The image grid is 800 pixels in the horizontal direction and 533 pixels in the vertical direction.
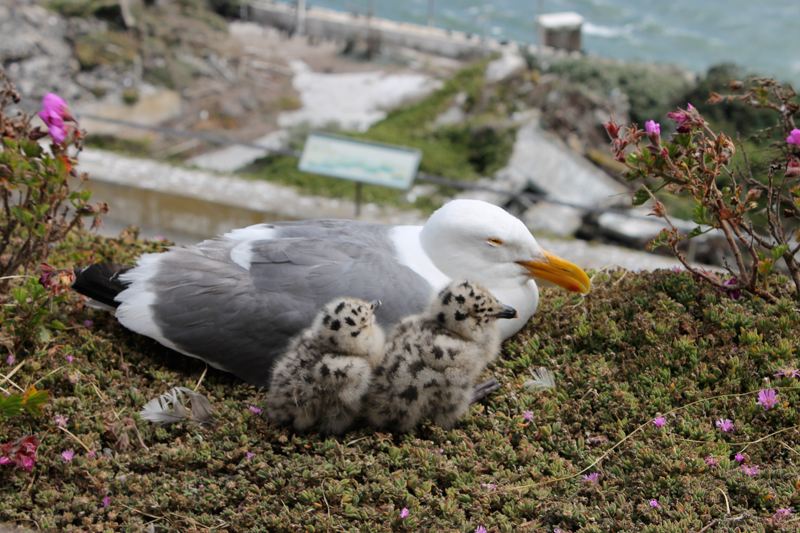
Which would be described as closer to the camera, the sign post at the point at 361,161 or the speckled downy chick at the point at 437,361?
the speckled downy chick at the point at 437,361

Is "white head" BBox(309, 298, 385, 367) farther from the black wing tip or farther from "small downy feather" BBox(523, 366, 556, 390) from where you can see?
the black wing tip

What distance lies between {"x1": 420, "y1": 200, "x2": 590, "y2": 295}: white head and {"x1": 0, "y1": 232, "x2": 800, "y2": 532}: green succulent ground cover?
1.03 feet

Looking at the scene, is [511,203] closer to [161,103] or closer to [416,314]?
[416,314]

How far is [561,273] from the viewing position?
3953 millimetres

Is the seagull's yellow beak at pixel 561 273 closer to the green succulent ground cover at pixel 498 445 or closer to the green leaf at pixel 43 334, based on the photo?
the green succulent ground cover at pixel 498 445

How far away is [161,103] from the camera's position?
19.5 meters

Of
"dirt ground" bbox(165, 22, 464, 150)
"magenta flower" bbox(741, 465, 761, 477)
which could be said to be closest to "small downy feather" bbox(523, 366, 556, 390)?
"magenta flower" bbox(741, 465, 761, 477)

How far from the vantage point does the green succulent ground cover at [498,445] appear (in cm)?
276

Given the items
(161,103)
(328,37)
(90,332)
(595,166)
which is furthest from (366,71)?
(90,332)

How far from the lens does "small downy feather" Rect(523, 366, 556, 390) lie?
3.54m

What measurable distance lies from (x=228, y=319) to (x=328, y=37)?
26.9 meters

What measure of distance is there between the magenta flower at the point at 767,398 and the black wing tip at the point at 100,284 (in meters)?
3.33

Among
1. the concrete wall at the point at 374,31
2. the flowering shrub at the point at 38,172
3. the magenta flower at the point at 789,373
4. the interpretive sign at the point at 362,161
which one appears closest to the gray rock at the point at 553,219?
the interpretive sign at the point at 362,161

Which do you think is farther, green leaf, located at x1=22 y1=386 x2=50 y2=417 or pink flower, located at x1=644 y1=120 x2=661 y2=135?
pink flower, located at x1=644 y1=120 x2=661 y2=135
